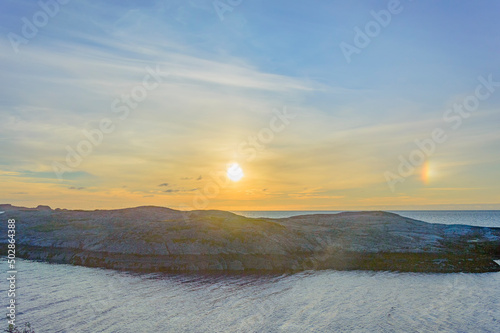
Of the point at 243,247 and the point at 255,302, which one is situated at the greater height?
the point at 243,247

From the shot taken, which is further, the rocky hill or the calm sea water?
the rocky hill

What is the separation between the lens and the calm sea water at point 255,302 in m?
36.0

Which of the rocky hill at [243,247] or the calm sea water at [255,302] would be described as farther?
the rocky hill at [243,247]

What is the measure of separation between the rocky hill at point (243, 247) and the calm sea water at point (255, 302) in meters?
6.65

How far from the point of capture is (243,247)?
241 feet

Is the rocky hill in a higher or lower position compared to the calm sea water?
higher

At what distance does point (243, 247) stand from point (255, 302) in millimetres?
29227

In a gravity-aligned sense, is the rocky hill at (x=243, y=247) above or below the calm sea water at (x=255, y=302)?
above

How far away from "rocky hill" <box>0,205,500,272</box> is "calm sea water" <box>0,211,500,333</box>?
6.65m

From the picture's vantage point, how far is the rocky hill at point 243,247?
68562mm

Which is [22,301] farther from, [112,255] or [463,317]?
[463,317]

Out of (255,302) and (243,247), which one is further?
(243,247)

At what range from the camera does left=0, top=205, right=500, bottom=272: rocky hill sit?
6856cm

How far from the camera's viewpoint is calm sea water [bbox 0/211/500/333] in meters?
36.0
